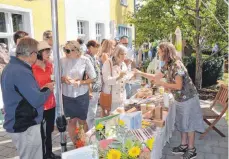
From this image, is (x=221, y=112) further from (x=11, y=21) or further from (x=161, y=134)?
(x=11, y=21)

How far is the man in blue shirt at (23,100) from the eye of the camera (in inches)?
83.7

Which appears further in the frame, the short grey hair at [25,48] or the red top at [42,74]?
the red top at [42,74]

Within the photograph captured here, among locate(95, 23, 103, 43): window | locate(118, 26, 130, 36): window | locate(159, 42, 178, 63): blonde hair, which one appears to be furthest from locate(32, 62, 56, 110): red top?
locate(118, 26, 130, 36): window

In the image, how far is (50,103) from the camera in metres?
3.07

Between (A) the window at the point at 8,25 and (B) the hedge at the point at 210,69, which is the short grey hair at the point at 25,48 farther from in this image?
(B) the hedge at the point at 210,69

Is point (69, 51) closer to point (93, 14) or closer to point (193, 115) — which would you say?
point (193, 115)

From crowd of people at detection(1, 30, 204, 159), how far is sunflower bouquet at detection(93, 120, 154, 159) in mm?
663

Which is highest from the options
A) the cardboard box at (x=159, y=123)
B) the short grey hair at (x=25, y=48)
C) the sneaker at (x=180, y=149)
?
the short grey hair at (x=25, y=48)

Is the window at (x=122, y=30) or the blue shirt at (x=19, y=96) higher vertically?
the window at (x=122, y=30)

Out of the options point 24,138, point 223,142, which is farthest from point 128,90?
point 24,138

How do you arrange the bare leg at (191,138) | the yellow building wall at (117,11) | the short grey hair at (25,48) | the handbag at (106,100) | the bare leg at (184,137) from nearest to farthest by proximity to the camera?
the short grey hair at (25,48)
the bare leg at (191,138)
the bare leg at (184,137)
the handbag at (106,100)
the yellow building wall at (117,11)

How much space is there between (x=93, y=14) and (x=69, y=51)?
244 inches

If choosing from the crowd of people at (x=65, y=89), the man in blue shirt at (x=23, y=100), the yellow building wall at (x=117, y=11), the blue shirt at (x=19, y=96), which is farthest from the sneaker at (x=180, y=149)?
the yellow building wall at (x=117, y=11)

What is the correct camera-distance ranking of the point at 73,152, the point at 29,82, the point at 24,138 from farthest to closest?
1. the point at 24,138
2. the point at 29,82
3. the point at 73,152
